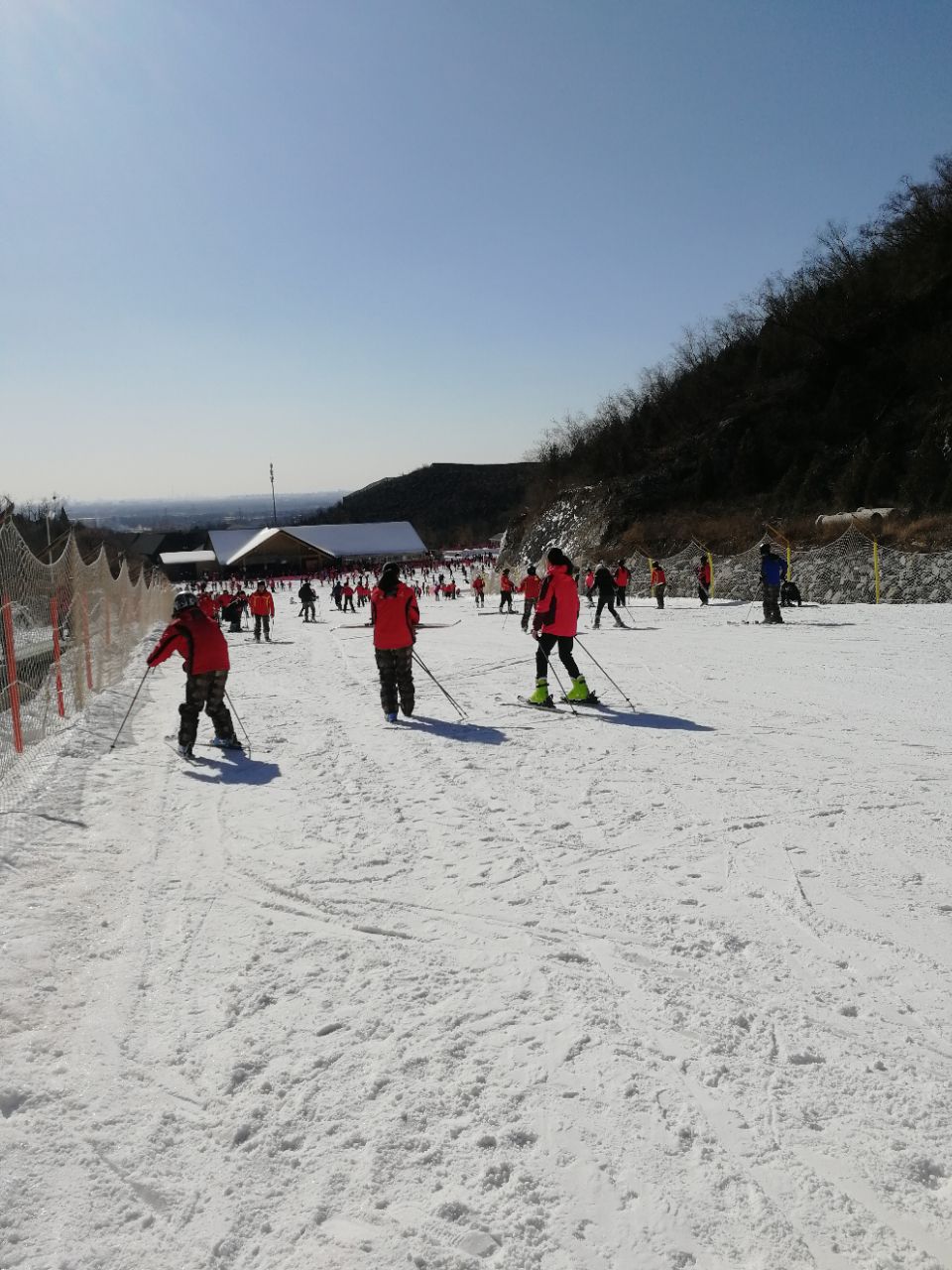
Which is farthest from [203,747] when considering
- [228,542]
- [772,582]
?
[228,542]

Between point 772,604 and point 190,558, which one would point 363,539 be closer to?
point 190,558

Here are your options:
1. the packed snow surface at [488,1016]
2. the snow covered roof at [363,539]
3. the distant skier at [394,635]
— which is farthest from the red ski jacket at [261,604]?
the snow covered roof at [363,539]

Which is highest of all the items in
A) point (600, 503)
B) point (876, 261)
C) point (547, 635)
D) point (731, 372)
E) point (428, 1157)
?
point (876, 261)

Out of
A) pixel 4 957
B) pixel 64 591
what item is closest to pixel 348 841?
pixel 4 957

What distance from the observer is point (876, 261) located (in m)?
42.5

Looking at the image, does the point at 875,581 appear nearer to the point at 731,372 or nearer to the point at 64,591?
the point at 64,591

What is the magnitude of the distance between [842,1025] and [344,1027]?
70.2 inches

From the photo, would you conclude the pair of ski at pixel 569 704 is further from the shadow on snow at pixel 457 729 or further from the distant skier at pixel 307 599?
the distant skier at pixel 307 599

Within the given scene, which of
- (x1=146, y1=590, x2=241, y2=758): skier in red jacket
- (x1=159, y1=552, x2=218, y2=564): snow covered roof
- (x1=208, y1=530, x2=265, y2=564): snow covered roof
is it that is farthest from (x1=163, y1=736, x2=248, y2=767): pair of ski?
(x1=159, y1=552, x2=218, y2=564): snow covered roof

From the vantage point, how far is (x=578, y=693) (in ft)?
31.7

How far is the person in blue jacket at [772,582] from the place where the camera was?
1795 centimetres

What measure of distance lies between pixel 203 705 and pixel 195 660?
21.8 inches

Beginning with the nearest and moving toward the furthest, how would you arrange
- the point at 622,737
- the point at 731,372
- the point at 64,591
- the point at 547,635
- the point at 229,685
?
the point at 622,737 < the point at 547,635 < the point at 64,591 < the point at 229,685 < the point at 731,372

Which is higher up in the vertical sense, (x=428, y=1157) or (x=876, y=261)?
(x=876, y=261)
